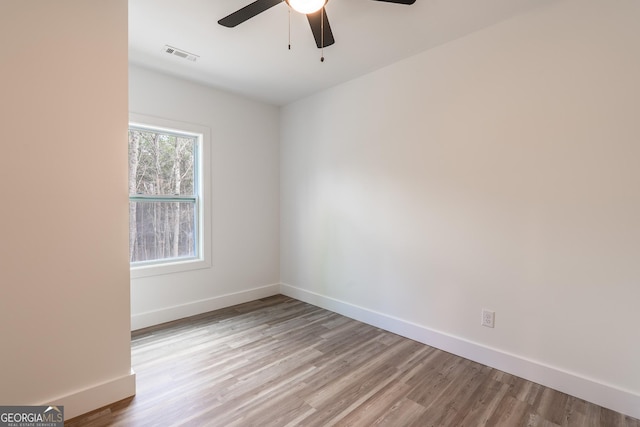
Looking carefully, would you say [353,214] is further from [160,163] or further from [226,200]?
[160,163]

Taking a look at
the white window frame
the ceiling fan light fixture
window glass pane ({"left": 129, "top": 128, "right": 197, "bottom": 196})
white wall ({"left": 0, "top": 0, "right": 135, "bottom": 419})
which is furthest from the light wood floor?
the ceiling fan light fixture

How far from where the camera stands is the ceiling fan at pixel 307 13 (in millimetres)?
1563

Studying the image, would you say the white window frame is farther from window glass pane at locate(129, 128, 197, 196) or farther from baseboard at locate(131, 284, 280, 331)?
baseboard at locate(131, 284, 280, 331)

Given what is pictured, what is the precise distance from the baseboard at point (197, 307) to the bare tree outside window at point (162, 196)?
56 centimetres

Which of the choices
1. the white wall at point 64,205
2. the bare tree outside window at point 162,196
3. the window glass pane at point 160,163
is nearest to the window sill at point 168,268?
the bare tree outside window at point 162,196

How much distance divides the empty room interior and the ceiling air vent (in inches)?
0.9

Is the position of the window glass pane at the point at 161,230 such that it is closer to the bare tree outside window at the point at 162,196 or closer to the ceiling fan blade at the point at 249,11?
the bare tree outside window at the point at 162,196

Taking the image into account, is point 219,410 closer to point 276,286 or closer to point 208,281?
point 208,281

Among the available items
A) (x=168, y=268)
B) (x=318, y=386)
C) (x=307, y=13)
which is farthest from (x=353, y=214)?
(x=168, y=268)

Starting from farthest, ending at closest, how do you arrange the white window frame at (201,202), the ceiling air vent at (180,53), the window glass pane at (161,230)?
the white window frame at (201,202)
the window glass pane at (161,230)
the ceiling air vent at (180,53)

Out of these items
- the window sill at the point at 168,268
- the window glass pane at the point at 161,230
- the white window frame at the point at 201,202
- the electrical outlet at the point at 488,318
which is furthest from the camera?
the white window frame at the point at 201,202

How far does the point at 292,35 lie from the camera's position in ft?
7.74

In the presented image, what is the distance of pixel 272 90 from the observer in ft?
11.5

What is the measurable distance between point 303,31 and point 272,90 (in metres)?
1.28
